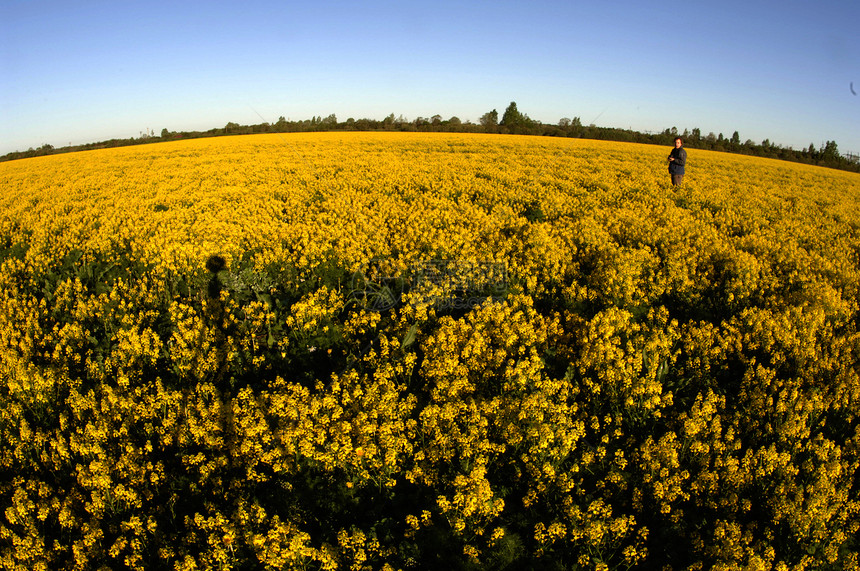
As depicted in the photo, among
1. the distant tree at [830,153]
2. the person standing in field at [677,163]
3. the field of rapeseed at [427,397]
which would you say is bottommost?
the field of rapeseed at [427,397]

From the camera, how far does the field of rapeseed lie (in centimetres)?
382

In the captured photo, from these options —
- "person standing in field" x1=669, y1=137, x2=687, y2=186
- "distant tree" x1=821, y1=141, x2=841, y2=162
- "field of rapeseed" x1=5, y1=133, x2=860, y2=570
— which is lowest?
"field of rapeseed" x1=5, y1=133, x2=860, y2=570

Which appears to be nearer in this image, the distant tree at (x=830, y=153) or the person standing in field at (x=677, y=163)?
the person standing in field at (x=677, y=163)

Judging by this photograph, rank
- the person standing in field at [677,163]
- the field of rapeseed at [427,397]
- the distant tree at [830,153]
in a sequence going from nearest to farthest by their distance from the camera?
the field of rapeseed at [427,397] → the person standing in field at [677,163] → the distant tree at [830,153]

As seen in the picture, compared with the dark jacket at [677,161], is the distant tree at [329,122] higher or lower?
higher

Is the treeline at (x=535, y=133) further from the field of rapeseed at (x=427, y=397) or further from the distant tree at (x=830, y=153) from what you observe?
the field of rapeseed at (x=427, y=397)

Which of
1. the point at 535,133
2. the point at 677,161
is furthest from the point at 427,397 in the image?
the point at 535,133

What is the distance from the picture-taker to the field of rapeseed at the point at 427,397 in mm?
3822

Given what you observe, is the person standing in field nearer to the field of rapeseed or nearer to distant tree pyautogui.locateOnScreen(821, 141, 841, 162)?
the field of rapeseed

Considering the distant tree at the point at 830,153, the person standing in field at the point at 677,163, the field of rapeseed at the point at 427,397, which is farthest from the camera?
the distant tree at the point at 830,153

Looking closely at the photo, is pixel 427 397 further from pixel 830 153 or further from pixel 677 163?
pixel 830 153

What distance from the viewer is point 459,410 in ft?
16.3

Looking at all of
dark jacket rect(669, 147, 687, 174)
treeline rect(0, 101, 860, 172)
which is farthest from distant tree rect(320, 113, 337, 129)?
dark jacket rect(669, 147, 687, 174)

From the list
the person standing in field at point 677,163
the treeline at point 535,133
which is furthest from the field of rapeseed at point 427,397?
the treeline at point 535,133
